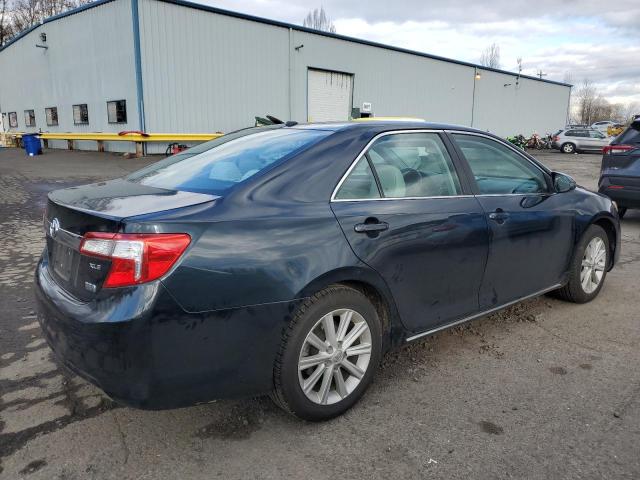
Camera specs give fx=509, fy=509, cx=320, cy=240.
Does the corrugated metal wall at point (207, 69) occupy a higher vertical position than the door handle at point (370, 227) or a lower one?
higher

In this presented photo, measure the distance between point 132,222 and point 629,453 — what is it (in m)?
2.56

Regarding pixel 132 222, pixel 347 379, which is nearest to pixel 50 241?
pixel 132 222

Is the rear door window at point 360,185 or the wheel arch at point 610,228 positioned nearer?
the rear door window at point 360,185

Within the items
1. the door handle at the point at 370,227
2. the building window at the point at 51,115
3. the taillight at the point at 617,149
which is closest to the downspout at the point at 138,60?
the building window at the point at 51,115

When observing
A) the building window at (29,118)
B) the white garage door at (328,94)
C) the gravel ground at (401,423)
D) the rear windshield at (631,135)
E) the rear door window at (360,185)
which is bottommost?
the gravel ground at (401,423)

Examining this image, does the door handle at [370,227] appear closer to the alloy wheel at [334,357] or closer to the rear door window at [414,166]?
the rear door window at [414,166]

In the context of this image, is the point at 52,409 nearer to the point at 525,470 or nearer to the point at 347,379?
the point at 347,379

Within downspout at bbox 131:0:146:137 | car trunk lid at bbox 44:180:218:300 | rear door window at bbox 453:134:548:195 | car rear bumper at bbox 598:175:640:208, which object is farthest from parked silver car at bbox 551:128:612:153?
car trunk lid at bbox 44:180:218:300

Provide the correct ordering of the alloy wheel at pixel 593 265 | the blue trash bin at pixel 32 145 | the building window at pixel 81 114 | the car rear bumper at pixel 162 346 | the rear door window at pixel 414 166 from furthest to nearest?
the building window at pixel 81 114 < the blue trash bin at pixel 32 145 < the alloy wheel at pixel 593 265 < the rear door window at pixel 414 166 < the car rear bumper at pixel 162 346

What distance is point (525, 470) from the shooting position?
234 centimetres

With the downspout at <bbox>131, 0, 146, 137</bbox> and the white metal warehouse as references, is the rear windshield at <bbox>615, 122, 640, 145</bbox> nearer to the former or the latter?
the white metal warehouse

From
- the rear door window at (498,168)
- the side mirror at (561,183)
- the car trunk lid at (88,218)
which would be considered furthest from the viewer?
the side mirror at (561,183)

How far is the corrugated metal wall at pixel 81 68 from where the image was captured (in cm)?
1870

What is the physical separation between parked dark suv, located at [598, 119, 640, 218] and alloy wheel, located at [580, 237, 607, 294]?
400 centimetres
